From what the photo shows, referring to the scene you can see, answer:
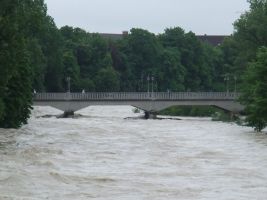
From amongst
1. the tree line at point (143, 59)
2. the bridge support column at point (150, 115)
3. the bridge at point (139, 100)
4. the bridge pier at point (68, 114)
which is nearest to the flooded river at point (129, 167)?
the tree line at point (143, 59)

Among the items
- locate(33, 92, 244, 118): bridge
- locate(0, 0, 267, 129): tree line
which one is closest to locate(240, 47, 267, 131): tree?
locate(0, 0, 267, 129): tree line

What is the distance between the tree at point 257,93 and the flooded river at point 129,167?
145 inches

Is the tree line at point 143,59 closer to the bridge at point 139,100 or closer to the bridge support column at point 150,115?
the bridge at point 139,100

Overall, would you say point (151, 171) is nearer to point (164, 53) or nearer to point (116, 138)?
point (116, 138)

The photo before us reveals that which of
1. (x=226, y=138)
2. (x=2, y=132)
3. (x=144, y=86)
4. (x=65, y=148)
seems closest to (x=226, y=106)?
(x=144, y=86)

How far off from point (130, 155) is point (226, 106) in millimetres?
55871

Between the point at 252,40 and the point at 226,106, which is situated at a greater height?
the point at 252,40

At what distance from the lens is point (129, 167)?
2944 centimetres

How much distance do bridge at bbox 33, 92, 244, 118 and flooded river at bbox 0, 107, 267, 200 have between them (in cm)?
3643

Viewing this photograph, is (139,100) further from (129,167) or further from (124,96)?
(129,167)

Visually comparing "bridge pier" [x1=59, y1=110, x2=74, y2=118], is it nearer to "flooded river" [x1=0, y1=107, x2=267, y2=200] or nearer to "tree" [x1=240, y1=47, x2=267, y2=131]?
"tree" [x1=240, y1=47, x2=267, y2=131]

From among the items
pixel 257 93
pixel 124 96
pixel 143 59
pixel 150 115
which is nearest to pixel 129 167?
pixel 257 93

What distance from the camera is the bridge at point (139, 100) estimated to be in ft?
276

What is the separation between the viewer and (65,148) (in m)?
36.7
